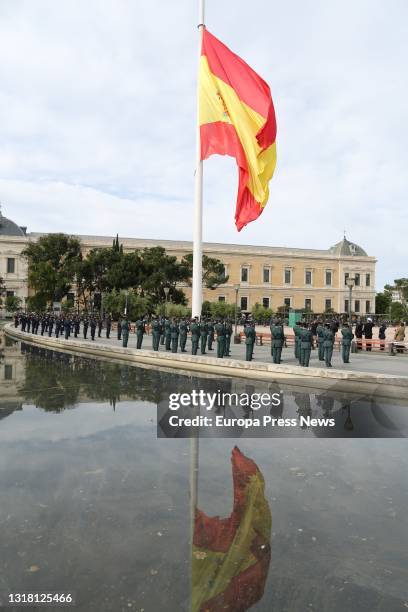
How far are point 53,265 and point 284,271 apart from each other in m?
36.6

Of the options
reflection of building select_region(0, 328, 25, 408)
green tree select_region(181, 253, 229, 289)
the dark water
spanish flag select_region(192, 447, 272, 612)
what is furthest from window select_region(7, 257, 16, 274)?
spanish flag select_region(192, 447, 272, 612)

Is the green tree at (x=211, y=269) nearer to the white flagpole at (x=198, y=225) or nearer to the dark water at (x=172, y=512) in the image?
the white flagpole at (x=198, y=225)

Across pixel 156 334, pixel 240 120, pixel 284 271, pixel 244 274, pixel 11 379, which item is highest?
pixel 240 120

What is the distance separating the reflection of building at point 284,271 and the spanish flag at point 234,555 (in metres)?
64.5

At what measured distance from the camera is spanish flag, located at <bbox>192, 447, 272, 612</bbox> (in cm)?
290

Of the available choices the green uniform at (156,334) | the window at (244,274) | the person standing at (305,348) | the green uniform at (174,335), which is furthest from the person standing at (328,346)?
the window at (244,274)

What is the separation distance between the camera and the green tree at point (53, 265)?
146 feet

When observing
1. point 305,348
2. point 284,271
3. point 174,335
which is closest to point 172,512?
point 305,348

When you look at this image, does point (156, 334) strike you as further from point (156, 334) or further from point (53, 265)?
point (53, 265)

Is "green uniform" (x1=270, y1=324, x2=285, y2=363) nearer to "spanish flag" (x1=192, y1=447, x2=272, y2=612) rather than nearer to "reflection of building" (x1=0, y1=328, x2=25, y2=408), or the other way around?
"reflection of building" (x1=0, y1=328, x2=25, y2=408)

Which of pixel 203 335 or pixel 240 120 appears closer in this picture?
pixel 240 120

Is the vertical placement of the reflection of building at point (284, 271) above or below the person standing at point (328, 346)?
above

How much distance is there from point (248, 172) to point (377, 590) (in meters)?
13.9

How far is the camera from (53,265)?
1962 inches
